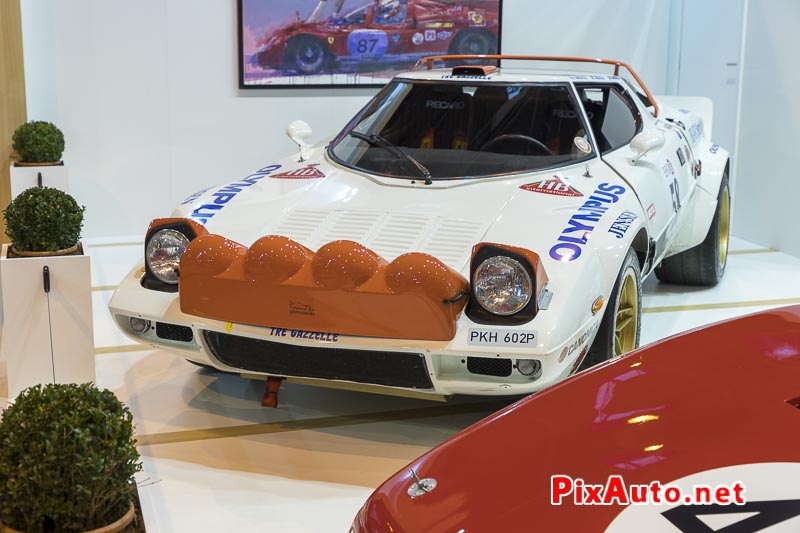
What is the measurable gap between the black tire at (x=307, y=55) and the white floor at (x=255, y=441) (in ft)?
11.5

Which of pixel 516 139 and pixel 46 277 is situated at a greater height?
pixel 516 139

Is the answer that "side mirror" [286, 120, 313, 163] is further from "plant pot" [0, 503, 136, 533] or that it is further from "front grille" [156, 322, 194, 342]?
"plant pot" [0, 503, 136, 533]

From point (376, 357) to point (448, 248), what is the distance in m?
0.54

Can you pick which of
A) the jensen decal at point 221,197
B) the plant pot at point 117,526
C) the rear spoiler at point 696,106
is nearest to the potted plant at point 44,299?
the jensen decal at point 221,197

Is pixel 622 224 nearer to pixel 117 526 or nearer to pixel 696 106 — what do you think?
pixel 117 526

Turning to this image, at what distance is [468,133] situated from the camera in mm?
4727

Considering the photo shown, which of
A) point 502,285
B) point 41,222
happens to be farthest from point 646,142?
point 41,222

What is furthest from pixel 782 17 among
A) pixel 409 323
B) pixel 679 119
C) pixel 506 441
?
pixel 506 441

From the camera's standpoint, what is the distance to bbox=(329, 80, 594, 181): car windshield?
181 inches

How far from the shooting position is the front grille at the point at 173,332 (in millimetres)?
3918

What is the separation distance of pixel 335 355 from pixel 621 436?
1916mm

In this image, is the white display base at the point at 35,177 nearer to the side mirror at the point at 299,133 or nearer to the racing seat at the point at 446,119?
the side mirror at the point at 299,133

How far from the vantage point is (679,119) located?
591 centimetres

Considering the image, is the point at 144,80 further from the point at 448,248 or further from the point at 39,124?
the point at 448,248
